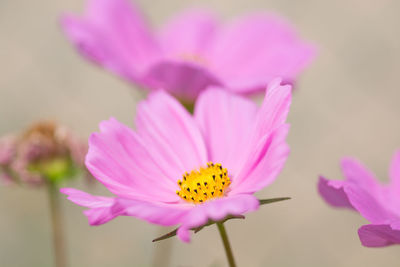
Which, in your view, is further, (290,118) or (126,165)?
(290,118)

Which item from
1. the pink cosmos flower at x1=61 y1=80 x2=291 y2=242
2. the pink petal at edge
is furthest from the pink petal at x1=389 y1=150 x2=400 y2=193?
the pink petal at edge

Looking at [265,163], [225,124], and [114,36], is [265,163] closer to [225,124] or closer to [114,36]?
[225,124]

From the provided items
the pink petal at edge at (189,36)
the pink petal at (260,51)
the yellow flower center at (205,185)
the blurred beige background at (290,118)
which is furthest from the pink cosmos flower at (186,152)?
the blurred beige background at (290,118)

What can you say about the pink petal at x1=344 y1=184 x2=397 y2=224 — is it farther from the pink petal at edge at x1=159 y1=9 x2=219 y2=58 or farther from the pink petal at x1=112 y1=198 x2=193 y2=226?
the pink petal at edge at x1=159 y1=9 x2=219 y2=58

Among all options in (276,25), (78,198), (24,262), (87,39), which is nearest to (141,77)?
(87,39)

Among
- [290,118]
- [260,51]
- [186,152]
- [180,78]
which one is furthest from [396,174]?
[290,118]

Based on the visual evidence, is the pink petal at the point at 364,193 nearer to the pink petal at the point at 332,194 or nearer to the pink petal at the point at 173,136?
the pink petal at the point at 332,194

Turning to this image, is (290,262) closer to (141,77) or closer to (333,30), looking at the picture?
(333,30)
